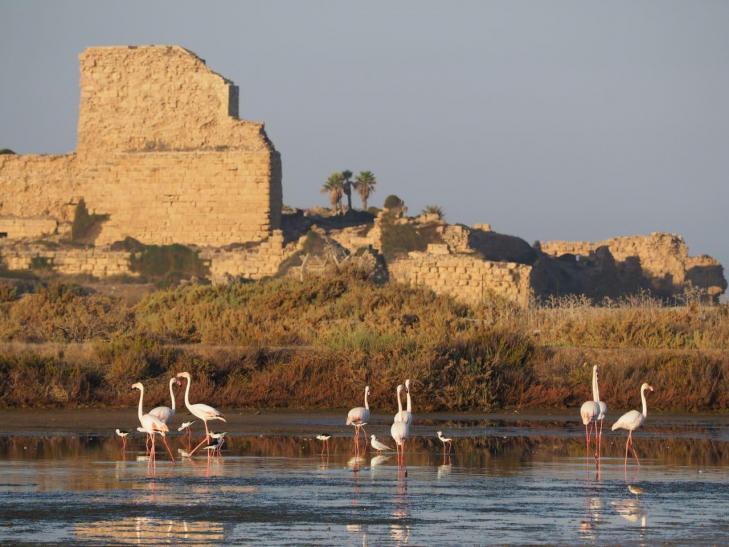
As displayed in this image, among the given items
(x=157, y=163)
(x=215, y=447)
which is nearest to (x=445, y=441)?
(x=215, y=447)

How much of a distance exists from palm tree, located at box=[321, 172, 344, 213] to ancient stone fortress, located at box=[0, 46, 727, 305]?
7.25m

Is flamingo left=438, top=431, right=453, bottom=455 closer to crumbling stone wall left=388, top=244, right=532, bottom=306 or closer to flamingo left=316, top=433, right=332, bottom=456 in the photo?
flamingo left=316, top=433, right=332, bottom=456

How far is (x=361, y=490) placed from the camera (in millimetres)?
12602

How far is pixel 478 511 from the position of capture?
11.4 metres

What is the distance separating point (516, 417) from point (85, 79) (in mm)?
41138

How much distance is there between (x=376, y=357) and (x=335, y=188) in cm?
4665

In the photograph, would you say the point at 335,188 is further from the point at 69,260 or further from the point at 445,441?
the point at 445,441

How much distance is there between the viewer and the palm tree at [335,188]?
222 feet

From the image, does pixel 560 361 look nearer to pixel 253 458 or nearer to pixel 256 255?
pixel 253 458

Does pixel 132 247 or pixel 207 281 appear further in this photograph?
pixel 132 247

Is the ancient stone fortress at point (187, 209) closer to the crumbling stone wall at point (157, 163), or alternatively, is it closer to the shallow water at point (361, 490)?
the crumbling stone wall at point (157, 163)

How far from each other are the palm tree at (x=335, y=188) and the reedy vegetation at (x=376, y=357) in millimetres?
40478

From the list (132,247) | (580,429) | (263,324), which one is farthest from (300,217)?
(580,429)

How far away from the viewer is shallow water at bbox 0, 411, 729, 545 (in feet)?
34.4
